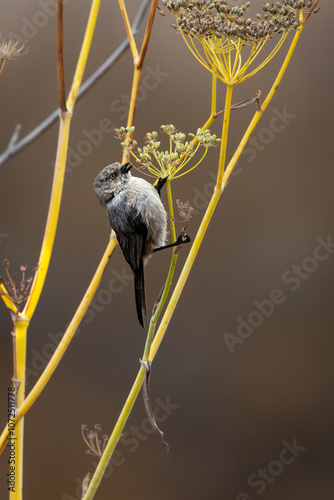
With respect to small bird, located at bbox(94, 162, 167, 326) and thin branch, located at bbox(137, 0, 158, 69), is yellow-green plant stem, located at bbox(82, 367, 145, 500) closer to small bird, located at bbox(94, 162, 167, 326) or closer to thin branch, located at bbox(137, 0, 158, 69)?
small bird, located at bbox(94, 162, 167, 326)

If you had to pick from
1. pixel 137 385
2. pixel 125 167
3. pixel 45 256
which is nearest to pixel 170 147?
pixel 125 167

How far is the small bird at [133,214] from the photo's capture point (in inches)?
48.5

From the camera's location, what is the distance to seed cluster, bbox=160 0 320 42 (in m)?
0.89

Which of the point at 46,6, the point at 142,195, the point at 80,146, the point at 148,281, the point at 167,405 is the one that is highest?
the point at 46,6

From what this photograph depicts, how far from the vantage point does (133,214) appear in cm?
127

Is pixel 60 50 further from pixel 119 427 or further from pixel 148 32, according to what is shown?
A: pixel 119 427

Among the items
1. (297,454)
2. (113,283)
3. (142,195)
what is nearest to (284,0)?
(142,195)

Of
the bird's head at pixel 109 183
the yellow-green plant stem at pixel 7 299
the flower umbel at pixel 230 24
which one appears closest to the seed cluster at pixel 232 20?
the flower umbel at pixel 230 24

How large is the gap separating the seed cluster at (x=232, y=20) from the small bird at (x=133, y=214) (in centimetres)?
38

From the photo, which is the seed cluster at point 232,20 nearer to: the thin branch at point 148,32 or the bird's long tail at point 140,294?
the thin branch at point 148,32

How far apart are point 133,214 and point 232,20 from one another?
531 millimetres

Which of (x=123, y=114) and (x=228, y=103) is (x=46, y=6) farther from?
(x=228, y=103)

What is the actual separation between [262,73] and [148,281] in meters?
1.10

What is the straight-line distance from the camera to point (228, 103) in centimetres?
91
